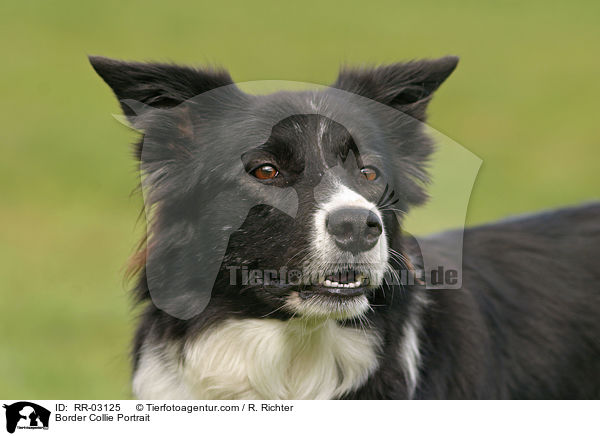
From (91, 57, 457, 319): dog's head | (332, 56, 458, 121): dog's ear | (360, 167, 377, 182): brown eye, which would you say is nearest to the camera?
(91, 57, 457, 319): dog's head

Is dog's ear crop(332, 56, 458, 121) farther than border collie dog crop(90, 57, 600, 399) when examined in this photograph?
Yes

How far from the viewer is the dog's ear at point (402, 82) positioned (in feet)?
16.3

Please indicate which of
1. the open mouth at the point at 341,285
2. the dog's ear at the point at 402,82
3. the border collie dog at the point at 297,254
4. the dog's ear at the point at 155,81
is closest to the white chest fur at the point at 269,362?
the border collie dog at the point at 297,254

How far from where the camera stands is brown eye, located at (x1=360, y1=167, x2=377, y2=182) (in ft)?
15.3

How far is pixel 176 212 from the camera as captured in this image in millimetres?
4824

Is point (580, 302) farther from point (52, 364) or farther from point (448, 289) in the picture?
point (52, 364)

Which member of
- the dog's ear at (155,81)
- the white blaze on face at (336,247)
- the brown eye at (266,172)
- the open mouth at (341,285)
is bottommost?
the open mouth at (341,285)

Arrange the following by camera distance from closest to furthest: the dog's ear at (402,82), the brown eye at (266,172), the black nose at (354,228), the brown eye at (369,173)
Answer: the black nose at (354,228)
the brown eye at (266,172)
the brown eye at (369,173)
the dog's ear at (402,82)

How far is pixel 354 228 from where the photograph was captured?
4191 millimetres

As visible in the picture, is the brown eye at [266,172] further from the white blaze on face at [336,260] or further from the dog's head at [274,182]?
the white blaze on face at [336,260]

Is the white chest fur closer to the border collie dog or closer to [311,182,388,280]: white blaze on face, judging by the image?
the border collie dog
